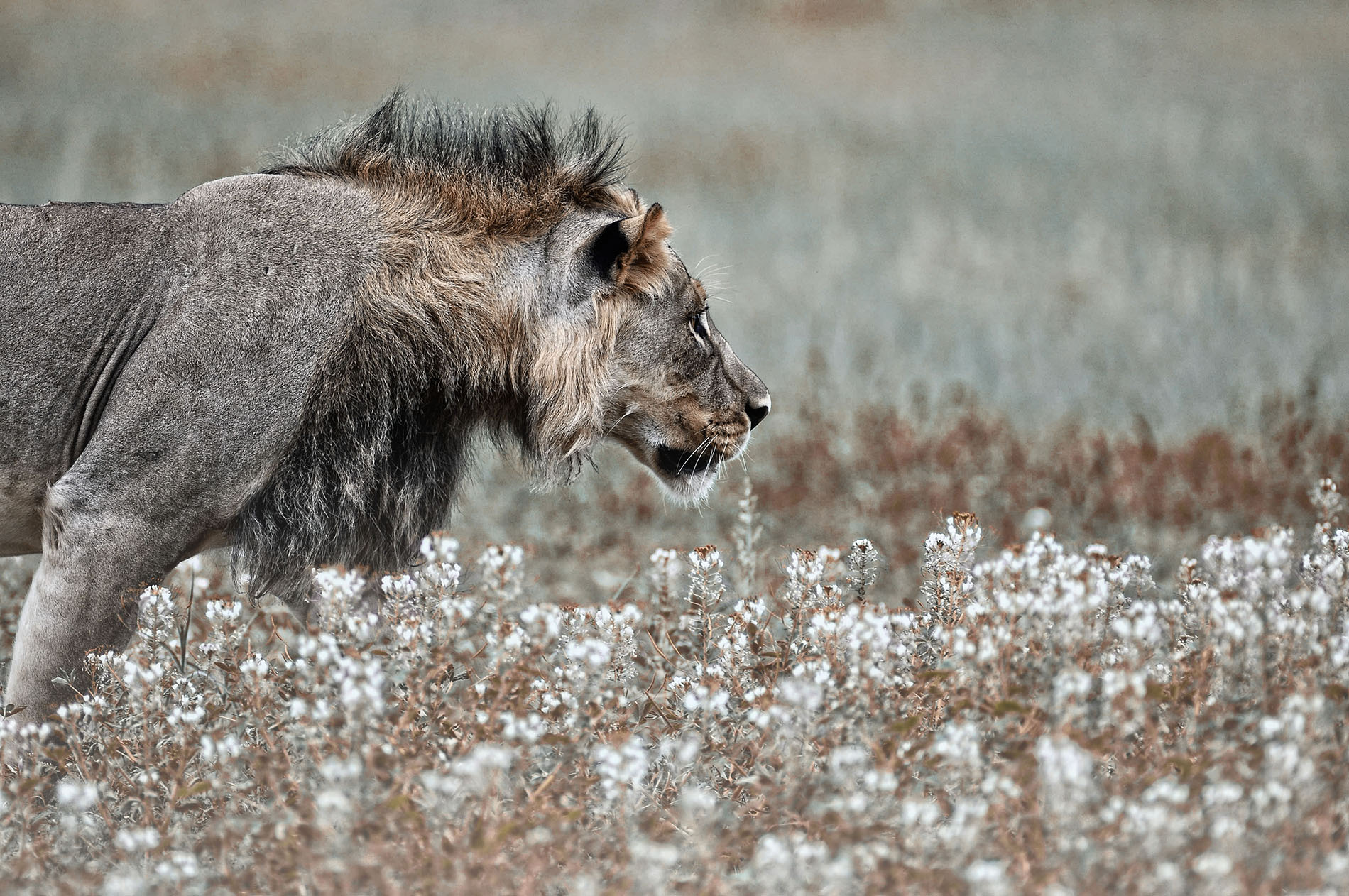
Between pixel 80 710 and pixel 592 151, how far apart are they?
228 cm

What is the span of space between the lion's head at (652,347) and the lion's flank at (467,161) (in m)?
0.13

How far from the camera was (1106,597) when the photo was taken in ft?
11.5

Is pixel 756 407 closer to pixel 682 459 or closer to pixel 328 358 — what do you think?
pixel 682 459

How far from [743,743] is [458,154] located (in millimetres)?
2060

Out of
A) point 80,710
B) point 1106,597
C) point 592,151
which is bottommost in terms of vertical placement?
Answer: point 80,710

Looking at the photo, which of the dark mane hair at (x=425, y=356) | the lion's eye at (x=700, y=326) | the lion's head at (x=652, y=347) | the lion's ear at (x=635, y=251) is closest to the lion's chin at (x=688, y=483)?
the lion's head at (x=652, y=347)

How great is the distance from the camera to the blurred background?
7984 mm

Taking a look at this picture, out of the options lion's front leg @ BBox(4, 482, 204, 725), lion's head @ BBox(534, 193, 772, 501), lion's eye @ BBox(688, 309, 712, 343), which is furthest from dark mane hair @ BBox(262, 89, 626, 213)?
lion's front leg @ BBox(4, 482, 204, 725)

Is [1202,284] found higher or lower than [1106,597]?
higher

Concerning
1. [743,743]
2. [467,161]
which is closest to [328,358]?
[467,161]

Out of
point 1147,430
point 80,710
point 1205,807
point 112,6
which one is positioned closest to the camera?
point 1205,807

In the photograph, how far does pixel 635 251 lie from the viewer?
4328mm

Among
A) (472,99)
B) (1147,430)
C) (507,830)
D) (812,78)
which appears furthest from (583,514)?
(812,78)

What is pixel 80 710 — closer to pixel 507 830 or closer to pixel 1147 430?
pixel 507 830
